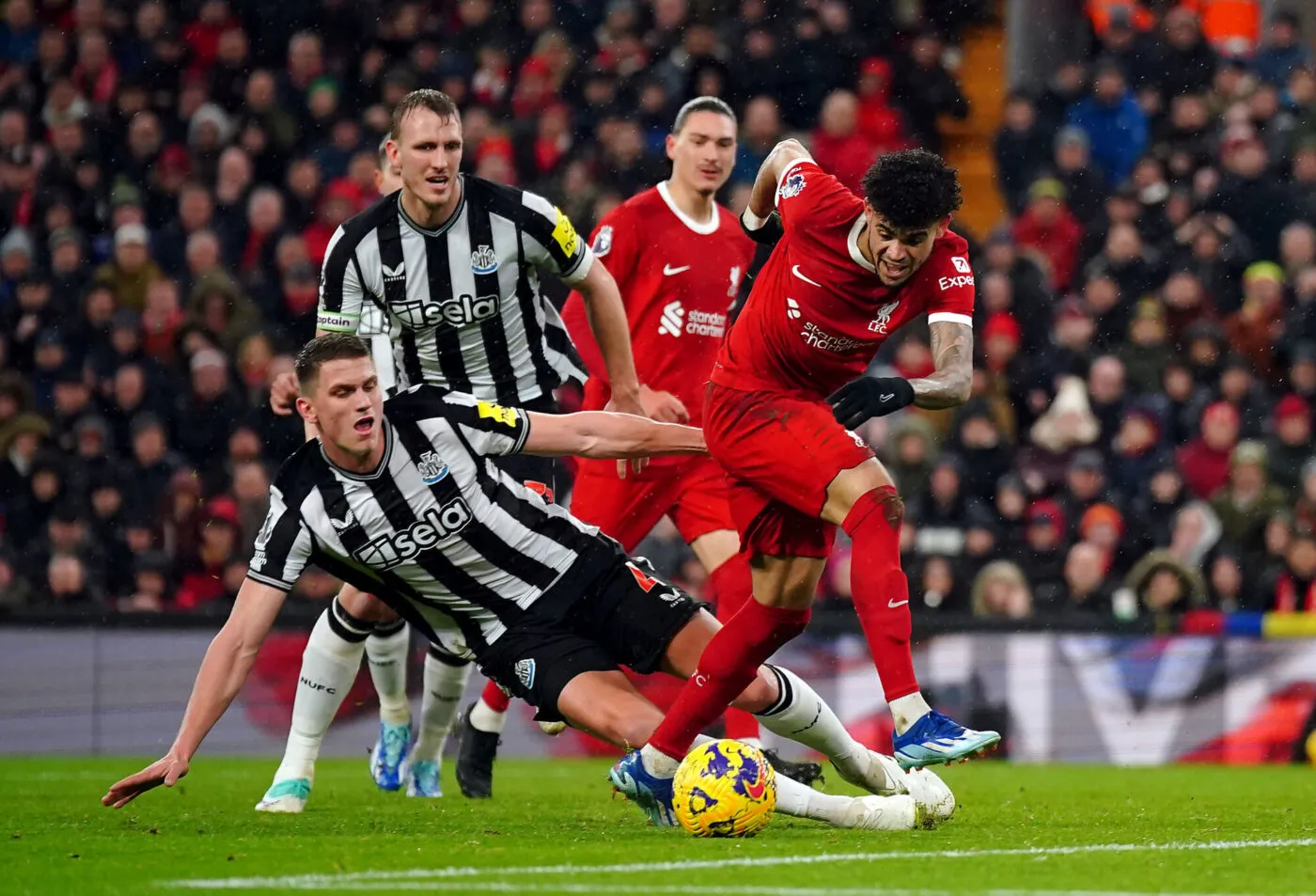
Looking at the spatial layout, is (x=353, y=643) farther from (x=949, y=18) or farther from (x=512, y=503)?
(x=949, y=18)

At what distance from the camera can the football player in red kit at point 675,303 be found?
8.40 metres

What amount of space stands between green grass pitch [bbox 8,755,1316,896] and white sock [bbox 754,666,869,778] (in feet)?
0.95

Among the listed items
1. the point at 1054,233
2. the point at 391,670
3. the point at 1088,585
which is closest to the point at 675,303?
the point at 391,670

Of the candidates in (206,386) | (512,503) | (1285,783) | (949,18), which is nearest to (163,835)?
(512,503)

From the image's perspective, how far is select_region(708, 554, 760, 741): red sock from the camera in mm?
7586

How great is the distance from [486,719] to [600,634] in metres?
1.73

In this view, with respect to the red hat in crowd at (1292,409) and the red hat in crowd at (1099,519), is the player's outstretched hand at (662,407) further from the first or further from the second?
the red hat in crowd at (1292,409)

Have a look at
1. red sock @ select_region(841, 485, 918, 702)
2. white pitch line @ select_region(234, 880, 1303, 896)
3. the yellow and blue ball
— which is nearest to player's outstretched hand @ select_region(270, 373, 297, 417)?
the yellow and blue ball

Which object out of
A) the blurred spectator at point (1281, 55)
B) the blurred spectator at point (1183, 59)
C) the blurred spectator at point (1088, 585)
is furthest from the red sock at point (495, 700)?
the blurred spectator at point (1281, 55)

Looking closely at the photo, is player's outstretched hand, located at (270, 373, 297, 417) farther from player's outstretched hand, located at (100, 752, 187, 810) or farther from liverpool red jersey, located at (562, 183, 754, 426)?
liverpool red jersey, located at (562, 183, 754, 426)

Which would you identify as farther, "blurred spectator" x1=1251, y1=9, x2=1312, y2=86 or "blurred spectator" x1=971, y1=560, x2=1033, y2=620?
"blurred spectator" x1=1251, y1=9, x2=1312, y2=86

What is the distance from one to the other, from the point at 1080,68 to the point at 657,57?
325 cm

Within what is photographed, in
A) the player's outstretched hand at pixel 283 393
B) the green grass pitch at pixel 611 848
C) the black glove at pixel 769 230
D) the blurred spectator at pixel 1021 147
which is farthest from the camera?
the blurred spectator at pixel 1021 147

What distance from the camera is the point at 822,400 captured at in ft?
21.4
